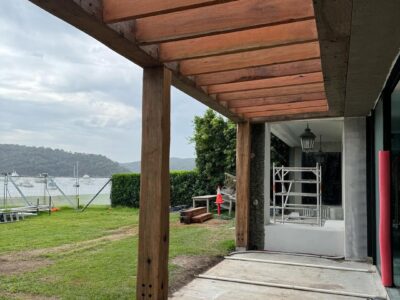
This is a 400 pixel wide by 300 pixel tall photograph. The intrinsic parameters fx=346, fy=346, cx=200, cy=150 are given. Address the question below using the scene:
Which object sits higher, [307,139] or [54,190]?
[307,139]

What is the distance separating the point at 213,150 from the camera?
1429 centimetres

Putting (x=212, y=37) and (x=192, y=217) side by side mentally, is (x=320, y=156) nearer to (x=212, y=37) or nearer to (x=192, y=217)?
(x=192, y=217)

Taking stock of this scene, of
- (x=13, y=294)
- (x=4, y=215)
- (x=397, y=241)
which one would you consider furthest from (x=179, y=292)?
(x=4, y=215)

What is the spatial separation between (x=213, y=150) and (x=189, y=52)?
1127cm

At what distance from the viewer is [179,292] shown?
13.8 feet

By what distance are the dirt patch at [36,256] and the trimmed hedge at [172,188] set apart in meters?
6.47

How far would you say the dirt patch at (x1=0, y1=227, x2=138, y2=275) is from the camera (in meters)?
5.30

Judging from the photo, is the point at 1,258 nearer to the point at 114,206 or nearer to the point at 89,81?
the point at 114,206

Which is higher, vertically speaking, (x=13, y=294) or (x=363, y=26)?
(x=363, y=26)

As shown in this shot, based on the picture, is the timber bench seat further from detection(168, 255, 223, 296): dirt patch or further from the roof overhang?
the roof overhang

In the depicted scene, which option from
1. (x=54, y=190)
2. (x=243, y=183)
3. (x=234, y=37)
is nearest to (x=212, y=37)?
(x=234, y=37)

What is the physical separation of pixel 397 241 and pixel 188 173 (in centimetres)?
1058

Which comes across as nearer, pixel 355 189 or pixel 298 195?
pixel 355 189

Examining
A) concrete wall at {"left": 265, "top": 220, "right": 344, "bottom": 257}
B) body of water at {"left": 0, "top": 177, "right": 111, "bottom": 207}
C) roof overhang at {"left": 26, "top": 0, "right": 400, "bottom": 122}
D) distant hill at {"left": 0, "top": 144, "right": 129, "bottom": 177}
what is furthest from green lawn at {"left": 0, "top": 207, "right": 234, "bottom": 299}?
distant hill at {"left": 0, "top": 144, "right": 129, "bottom": 177}
